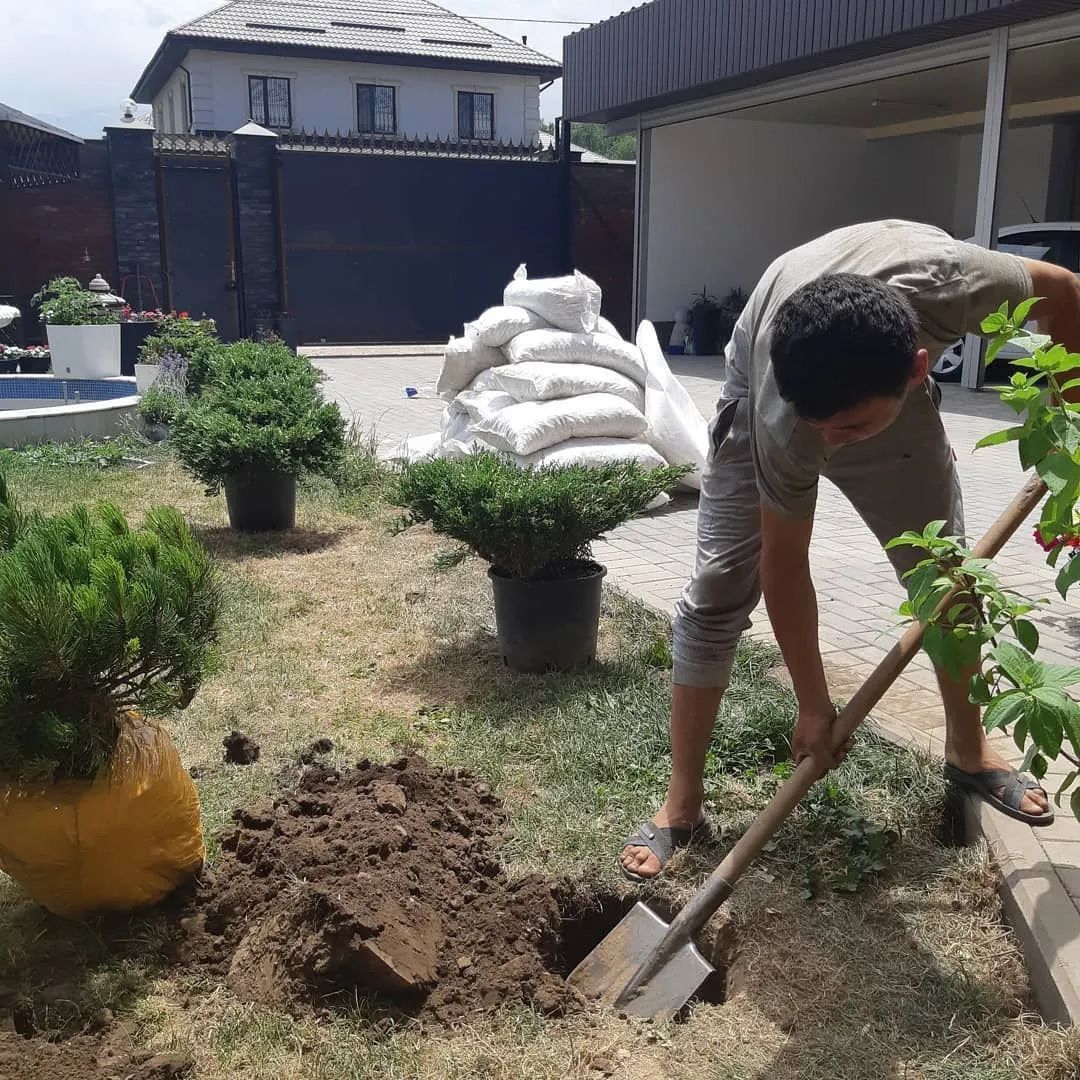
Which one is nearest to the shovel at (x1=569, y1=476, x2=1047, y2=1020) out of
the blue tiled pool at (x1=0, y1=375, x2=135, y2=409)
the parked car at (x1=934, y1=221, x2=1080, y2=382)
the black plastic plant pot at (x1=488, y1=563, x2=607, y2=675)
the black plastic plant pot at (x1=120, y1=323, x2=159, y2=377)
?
the black plastic plant pot at (x1=488, y1=563, x2=607, y2=675)

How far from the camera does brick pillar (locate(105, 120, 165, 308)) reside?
16.6 metres

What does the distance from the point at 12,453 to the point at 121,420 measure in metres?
1.28

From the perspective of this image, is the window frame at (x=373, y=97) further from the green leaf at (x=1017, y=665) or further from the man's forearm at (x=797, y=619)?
the green leaf at (x=1017, y=665)

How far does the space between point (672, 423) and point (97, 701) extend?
468cm

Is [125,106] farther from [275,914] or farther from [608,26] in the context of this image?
[275,914]

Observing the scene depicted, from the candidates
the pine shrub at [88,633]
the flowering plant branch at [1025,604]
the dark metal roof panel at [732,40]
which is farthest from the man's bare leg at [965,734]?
the dark metal roof panel at [732,40]

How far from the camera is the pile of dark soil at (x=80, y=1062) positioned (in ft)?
6.73

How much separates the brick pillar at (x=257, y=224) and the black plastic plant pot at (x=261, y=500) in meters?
11.9

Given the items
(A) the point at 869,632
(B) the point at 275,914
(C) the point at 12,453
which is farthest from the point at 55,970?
(C) the point at 12,453

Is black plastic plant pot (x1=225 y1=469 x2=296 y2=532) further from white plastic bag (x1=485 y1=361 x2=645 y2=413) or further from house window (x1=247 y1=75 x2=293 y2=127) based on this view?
house window (x1=247 y1=75 x2=293 y2=127)

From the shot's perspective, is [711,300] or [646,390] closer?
[646,390]

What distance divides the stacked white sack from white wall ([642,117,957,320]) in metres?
11.1

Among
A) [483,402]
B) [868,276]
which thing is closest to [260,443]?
[483,402]

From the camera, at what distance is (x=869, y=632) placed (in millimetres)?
4398
